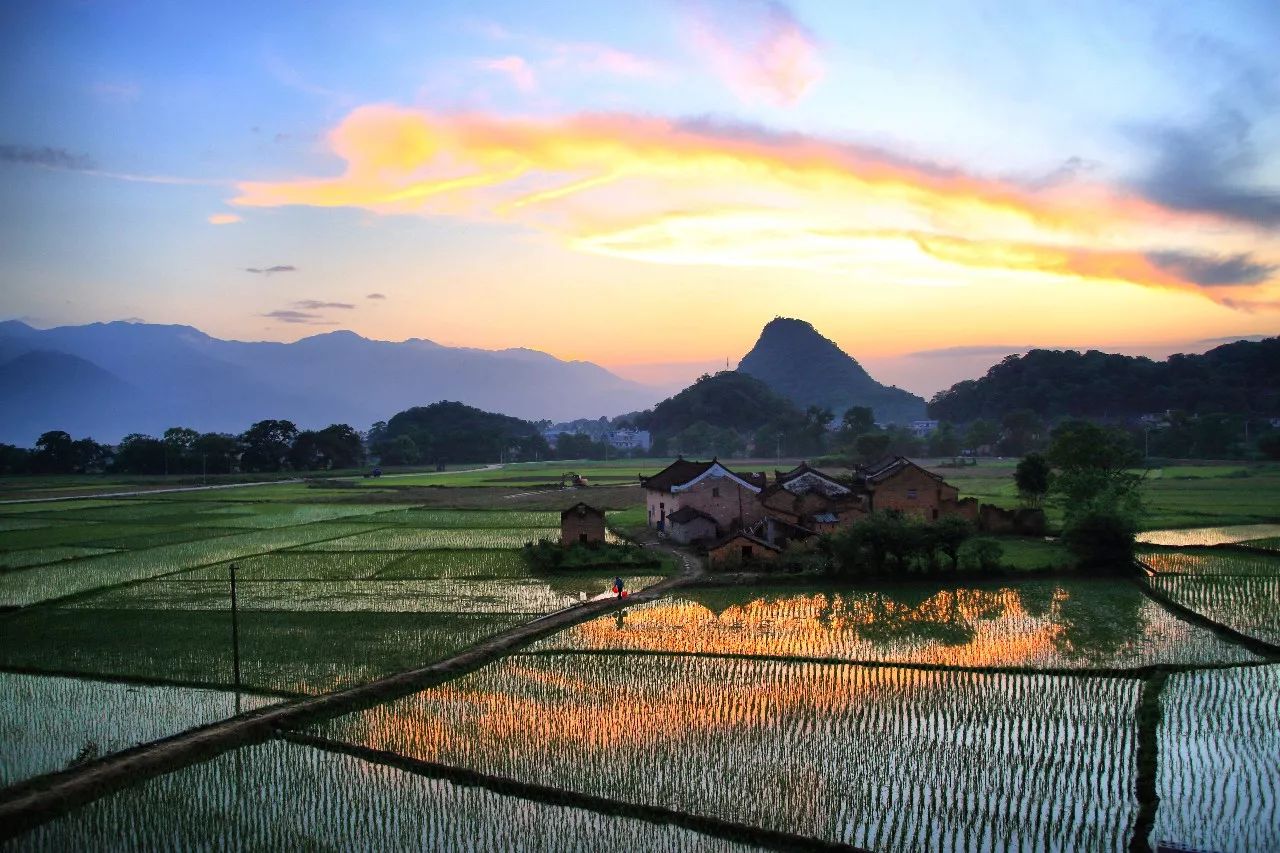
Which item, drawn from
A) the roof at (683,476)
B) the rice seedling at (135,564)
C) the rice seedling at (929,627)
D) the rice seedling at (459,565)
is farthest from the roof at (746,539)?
the rice seedling at (135,564)

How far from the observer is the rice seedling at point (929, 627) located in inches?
681

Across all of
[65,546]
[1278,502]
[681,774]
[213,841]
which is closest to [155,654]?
[213,841]

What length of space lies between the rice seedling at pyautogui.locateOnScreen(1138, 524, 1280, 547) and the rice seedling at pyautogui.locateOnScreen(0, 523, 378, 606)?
32.3 m

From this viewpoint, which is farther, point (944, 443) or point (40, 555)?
point (944, 443)

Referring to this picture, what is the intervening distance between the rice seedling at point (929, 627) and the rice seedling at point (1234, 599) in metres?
0.84

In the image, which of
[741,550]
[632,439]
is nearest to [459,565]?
[741,550]

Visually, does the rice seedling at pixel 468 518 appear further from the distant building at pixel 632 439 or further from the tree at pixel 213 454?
the distant building at pixel 632 439

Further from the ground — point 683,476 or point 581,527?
point 683,476

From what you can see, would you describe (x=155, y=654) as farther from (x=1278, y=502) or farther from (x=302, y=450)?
(x=302, y=450)

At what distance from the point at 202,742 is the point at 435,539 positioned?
2328 cm

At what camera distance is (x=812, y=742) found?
12.8m

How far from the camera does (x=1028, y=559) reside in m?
28.2

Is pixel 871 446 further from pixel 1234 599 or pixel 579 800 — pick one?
pixel 579 800

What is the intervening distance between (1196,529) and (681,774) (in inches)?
1231
